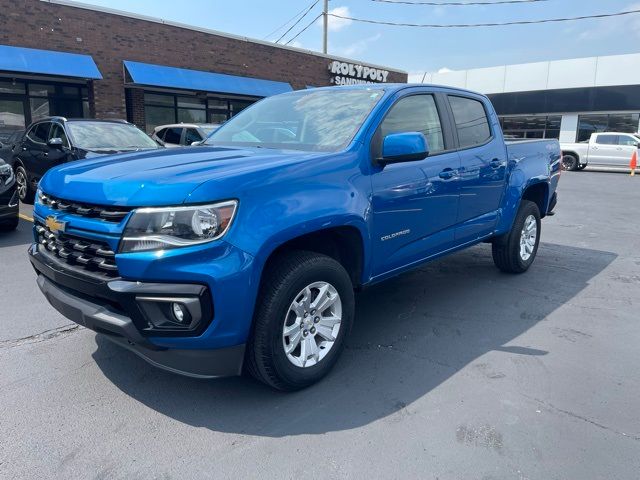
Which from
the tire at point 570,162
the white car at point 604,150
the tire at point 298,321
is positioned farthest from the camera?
the tire at point 570,162

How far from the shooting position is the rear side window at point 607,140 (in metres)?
22.5

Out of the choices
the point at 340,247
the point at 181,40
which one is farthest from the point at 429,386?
the point at 181,40

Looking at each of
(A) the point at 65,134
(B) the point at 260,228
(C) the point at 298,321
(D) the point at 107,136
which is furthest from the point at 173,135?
(B) the point at 260,228

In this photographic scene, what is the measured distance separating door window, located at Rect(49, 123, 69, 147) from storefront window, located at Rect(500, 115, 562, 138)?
28978mm

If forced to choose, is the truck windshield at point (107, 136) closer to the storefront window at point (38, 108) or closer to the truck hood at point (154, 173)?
the truck hood at point (154, 173)

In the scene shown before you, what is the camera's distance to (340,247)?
338 cm

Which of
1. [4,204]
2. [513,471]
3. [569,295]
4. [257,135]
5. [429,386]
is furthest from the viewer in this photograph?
[4,204]

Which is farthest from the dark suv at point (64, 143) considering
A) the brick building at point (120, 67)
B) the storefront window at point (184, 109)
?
the storefront window at point (184, 109)

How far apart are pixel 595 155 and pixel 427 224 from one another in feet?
75.1

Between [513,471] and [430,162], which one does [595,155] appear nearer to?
[430,162]

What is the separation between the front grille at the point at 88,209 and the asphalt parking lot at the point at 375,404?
111 centimetres

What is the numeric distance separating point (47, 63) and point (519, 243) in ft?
45.8

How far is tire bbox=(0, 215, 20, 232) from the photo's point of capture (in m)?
6.99

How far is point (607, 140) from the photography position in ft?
74.6
